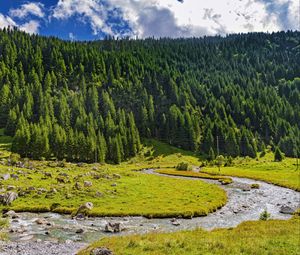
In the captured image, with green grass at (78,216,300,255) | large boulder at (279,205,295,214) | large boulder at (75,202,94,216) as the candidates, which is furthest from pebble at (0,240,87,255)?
large boulder at (279,205,295,214)

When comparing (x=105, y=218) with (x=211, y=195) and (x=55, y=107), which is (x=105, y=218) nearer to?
(x=211, y=195)

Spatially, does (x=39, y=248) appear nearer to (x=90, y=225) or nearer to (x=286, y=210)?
(x=90, y=225)

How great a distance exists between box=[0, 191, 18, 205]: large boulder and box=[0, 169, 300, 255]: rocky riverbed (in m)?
6.09

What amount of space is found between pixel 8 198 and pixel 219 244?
129ft

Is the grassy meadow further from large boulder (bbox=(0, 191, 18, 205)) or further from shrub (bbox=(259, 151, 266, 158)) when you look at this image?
shrub (bbox=(259, 151, 266, 158))

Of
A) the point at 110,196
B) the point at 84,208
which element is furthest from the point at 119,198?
the point at 84,208

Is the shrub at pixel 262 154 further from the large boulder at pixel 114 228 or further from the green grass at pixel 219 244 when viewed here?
Answer: the large boulder at pixel 114 228

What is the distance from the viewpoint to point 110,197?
194 ft

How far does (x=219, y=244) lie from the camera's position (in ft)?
90.2

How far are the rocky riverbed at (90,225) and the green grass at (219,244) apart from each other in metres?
4.98

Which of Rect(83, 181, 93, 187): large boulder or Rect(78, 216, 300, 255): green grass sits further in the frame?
Rect(83, 181, 93, 187): large boulder

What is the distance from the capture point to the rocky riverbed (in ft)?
105

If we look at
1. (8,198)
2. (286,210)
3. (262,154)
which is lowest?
(286,210)

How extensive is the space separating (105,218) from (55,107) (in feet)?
529
